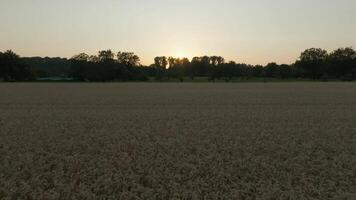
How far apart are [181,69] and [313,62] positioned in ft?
149

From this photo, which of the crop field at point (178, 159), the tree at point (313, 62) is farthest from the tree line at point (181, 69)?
the crop field at point (178, 159)

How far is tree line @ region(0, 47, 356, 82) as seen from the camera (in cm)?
12050

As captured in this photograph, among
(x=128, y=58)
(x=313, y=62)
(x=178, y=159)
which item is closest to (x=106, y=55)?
(x=128, y=58)

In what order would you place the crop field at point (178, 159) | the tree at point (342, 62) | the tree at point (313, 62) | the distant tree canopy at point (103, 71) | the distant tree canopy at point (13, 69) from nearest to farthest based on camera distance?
the crop field at point (178, 159) < the distant tree canopy at point (13, 69) < the distant tree canopy at point (103, 71) < the tree at point (342, 62) < the tree at point (313, 62)

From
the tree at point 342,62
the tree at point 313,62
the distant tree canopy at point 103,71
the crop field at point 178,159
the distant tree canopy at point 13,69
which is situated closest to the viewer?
the crop field at point 178,159

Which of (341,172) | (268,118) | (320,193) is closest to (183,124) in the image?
(268,118)

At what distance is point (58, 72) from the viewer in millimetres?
189500

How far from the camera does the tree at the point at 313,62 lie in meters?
152

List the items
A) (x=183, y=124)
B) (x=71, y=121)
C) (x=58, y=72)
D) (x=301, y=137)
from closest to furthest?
(x=301, y=137), (x=183, y=124), (x=71, y=121), (x=58, y=72)

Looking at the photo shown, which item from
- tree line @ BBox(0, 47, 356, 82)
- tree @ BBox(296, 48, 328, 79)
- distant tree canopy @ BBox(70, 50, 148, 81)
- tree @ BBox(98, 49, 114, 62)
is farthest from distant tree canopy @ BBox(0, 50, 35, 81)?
tree @ BBox(296, 48, 328, 79)

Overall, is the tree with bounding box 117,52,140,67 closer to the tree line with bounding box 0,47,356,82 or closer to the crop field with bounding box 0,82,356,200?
the tree line with bounding box 0,47,356,82

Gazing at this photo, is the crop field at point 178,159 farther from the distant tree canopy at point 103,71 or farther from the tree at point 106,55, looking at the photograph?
the tree at point 106,55

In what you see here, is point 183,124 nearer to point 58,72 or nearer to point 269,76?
point 269,76

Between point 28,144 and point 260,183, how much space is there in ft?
25.1
